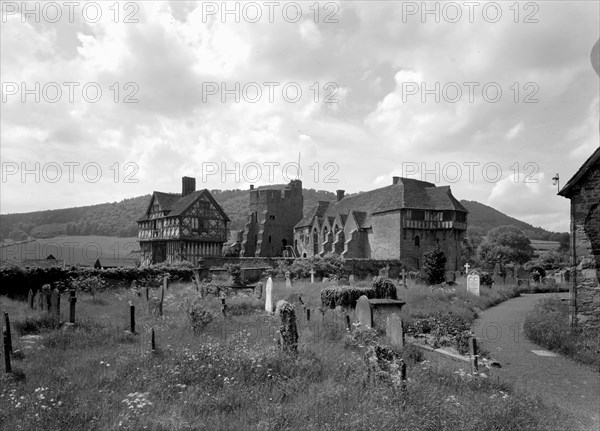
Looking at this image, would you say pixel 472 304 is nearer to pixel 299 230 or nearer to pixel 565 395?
pixel 565 395

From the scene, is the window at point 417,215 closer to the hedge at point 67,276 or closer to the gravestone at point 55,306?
the hedge at point 67,276

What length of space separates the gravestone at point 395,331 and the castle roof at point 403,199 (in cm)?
3907

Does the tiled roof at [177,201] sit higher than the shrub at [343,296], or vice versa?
the tiled roof at [177,201]

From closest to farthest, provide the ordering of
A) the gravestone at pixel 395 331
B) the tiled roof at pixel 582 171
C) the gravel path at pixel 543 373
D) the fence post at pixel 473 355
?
the gravel path at pixel 543 373 → the fence post at pixel 473 355 → the gravestone at pixel 395 331 → the tiled roof at pixel 582 171

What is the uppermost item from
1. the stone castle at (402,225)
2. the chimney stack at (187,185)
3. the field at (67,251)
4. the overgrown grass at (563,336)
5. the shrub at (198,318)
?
the chimney stack at (187,185)

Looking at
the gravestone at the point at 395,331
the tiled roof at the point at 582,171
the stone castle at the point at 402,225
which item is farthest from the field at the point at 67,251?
the tiled roof at the point at 582,171

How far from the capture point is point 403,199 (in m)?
50.2

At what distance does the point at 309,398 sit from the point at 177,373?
238 cm

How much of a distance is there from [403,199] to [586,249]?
1400 inches

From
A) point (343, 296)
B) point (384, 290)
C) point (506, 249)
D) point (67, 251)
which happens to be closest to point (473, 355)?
point (343, 296)

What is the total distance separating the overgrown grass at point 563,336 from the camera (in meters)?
12.1

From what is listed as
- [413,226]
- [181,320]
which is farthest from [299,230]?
[181,320]

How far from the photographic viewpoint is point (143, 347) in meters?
10.2

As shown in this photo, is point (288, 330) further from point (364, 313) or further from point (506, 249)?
point (506, 249)
